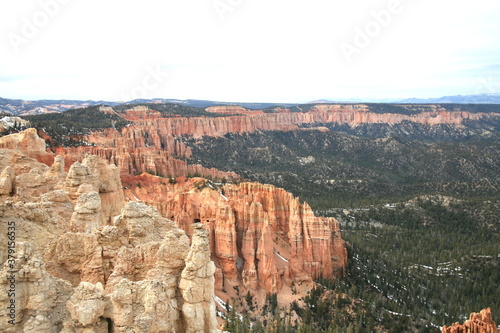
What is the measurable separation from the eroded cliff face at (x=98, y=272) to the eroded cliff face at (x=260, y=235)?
1747 centimetres

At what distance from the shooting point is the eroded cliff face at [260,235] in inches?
1220

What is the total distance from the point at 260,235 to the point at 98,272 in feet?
73.7

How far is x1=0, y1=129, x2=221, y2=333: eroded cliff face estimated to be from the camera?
7824 millimetres

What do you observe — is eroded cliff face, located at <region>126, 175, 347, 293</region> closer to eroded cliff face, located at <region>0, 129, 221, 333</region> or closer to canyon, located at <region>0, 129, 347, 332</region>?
canyon, located at <region>0, 129, 347, 332</region>

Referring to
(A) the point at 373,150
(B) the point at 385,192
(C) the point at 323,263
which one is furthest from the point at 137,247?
(A) the point at 373,150

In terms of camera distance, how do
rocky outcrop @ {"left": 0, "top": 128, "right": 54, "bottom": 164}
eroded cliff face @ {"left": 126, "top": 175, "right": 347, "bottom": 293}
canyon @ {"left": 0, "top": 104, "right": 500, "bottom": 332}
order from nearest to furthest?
canyon @ {"left": 0, "top": 104, "right": 500, "bottom": 332} → eroded cliff face @ {"left": 126, "top": 175, "right": 347, "bottom": 293} → rocky outcrop @ {"left": 0, "top": 128, "right": 54, "bottom": 164}

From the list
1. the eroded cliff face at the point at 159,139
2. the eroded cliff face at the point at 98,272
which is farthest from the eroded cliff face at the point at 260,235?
the eroded cliff face at the point at 98,272

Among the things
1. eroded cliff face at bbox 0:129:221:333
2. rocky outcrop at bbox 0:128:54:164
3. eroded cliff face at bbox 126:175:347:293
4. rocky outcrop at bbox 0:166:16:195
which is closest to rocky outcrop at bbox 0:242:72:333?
eroded cliff face at bbox 0:129:221:333

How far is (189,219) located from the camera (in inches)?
1304

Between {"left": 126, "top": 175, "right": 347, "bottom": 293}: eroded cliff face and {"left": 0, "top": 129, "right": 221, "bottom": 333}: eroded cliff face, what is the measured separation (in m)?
17.5

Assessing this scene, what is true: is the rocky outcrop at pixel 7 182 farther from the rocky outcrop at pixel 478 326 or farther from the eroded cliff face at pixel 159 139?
the rocky outcrop at pixel 478 326

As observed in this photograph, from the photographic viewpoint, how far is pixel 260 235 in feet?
106

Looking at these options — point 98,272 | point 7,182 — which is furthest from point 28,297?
point 7,182

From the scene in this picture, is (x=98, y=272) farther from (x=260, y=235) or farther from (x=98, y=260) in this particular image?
(x=260, y=235)
